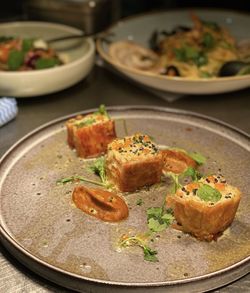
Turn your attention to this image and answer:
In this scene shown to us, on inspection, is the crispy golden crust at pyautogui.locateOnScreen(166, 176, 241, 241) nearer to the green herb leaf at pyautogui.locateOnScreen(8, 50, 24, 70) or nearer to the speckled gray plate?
the speckled gray plate

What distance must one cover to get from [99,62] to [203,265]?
1084mm

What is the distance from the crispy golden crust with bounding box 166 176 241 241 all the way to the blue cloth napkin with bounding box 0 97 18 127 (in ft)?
2.02

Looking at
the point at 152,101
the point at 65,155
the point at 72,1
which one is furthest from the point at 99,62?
the point at 65,155

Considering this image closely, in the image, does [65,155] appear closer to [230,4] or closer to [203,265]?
[203,265]

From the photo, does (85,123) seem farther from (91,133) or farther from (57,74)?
(57,74)

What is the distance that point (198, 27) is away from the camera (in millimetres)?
1722

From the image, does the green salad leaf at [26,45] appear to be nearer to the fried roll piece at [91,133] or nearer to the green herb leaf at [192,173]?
the fried roll piece at [91,133]

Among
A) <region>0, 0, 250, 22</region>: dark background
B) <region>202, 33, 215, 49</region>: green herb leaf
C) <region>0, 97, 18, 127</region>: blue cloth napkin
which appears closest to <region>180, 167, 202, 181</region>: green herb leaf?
<region>0, 97, 18, 127</region>: blue cloth napkin

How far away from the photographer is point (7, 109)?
1362mm

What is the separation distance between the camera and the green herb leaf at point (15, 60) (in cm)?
154

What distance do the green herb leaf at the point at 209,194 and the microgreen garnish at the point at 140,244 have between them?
132mm

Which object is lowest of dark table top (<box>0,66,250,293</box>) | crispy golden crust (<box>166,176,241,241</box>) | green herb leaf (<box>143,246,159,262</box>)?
dark table top (<box>0,66,250,293</box>)

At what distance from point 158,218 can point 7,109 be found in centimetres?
60

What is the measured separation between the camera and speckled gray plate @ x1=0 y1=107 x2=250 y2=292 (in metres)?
0.85
